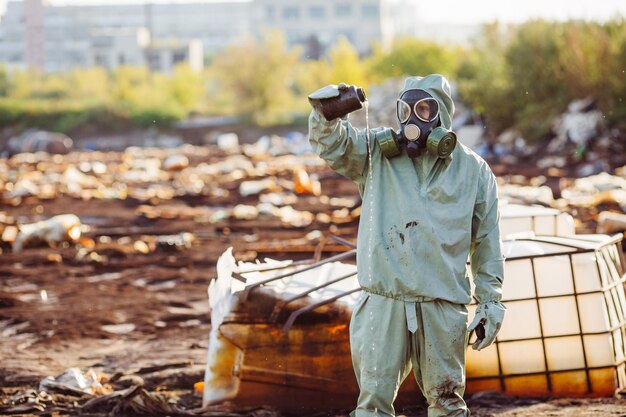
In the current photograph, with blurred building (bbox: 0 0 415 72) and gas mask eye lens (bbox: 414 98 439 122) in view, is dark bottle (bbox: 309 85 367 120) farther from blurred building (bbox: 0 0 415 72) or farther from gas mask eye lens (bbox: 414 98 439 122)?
blurred building (bbox: 0 0 415 72)

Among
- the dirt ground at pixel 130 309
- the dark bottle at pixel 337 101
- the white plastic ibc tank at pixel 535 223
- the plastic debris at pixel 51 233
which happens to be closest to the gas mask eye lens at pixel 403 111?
the dark bottle at pixel 337 101

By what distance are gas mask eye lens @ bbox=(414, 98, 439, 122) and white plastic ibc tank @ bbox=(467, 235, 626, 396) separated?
4.38ft

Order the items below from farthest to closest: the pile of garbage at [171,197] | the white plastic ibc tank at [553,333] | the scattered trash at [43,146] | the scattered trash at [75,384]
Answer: the scattered trash at [43,146]
the pile of garbage at [171,197]
the scattered trash at [75,384]
the white plastic ibc tank at [553,333]

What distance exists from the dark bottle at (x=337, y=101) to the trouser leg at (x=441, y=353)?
68 cm

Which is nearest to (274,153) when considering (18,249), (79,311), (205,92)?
(18,249)

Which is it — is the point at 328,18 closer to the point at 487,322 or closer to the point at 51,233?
the point at 51,233

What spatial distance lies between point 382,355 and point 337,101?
83 centimetres

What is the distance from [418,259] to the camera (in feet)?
10.4

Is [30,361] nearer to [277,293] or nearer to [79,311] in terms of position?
[79,311]

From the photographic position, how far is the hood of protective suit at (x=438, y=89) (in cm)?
329

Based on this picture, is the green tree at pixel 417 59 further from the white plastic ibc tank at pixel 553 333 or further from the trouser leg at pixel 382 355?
the trouser leg at pixel 382 355

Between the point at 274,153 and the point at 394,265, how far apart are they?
80.5 feet

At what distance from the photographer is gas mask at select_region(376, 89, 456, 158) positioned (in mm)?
3156

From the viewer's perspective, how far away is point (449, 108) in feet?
11.1
